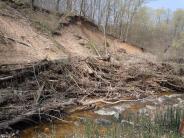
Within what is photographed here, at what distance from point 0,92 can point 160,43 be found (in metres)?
57.4

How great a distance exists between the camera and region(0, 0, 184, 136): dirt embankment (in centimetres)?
1063

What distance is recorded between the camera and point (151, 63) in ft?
62.0

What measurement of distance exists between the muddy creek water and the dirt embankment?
0.37m

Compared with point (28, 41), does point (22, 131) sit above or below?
below

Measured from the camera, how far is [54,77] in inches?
529

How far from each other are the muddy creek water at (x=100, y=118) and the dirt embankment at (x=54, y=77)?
1.22ft

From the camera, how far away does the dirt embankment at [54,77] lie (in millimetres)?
10633

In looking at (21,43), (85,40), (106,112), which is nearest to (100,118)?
(106,112)

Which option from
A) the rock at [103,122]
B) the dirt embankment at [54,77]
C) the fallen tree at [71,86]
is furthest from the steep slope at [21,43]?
the rock at [103,122]

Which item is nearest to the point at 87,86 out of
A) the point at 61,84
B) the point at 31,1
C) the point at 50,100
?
the point at 61,84

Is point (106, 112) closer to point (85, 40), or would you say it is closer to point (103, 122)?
point (103, 122)

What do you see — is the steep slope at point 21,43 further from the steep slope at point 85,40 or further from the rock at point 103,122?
the rock at point 103,122

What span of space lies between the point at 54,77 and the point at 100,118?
3.07m

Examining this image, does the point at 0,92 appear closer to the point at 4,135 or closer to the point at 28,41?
the point at 4,135
